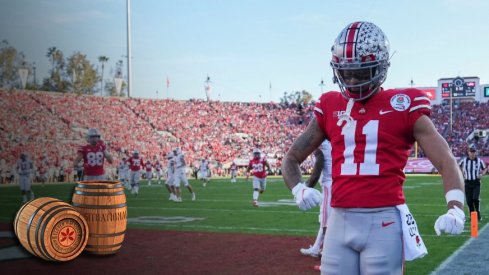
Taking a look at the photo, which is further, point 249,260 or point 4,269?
point 249,260

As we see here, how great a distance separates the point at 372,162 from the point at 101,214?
5.62 metres

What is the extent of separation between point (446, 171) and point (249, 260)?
5.21 metres

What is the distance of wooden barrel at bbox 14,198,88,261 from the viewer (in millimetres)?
7250

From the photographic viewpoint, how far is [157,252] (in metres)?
8.60

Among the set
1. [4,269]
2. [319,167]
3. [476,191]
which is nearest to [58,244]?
[4,269]

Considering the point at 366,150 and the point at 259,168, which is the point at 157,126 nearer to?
the point at 259,168

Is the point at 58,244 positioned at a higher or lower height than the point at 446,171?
lower

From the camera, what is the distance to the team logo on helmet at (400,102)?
303 cm

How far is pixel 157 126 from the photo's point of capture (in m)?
43.8

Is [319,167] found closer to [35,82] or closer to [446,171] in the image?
[446,171]

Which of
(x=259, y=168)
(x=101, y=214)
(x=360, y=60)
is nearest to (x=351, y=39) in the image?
(x=360, y=60)

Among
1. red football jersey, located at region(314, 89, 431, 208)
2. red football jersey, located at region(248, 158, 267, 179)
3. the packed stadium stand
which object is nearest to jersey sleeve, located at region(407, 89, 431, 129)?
red football jersey, located at region(314, 89, 431, 208)

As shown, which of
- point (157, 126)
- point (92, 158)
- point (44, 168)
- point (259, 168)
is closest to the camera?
point (92, 158)

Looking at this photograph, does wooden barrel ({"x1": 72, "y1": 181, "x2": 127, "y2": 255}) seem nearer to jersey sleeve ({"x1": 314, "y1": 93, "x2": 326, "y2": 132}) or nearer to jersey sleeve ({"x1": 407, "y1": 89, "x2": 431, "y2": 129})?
jersey sleeve ({"x1": 314, "y1": 93, "x2": 326, "y2": 132})
